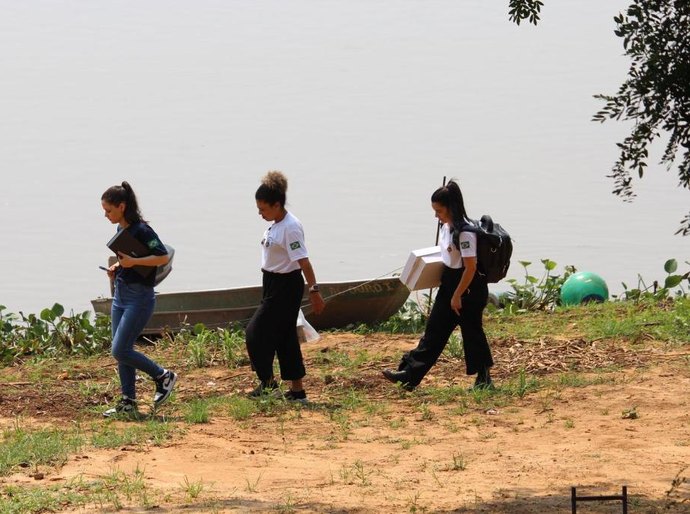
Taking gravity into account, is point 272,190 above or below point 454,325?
above

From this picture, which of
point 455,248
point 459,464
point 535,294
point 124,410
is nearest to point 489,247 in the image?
point 455,248

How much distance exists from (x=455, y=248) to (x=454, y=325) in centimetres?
63

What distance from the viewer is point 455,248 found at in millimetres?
9297

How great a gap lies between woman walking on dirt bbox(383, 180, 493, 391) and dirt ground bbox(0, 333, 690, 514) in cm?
23

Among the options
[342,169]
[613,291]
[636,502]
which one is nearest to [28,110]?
[342,169]

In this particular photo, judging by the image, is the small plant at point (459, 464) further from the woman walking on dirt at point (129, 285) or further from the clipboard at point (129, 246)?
the clipboard at point (129, 246)

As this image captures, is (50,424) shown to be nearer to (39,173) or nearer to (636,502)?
(636,502)

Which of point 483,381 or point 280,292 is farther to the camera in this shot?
point 483,381

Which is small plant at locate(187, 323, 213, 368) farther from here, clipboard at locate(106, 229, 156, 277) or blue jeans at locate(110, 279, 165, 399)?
clipboard at locate(106, 229, 156, 277)

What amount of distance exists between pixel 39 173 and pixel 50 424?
14.8m

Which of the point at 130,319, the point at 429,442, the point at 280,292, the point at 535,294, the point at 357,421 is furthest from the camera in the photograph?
the point at 535,294

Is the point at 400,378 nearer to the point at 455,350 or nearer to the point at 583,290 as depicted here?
the point at 455,350

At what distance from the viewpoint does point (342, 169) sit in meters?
23.0

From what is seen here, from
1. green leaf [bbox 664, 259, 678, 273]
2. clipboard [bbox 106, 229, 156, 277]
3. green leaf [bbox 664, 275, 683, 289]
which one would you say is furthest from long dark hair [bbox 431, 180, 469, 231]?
green leaf [bbox 664, 259, 678, 273]
